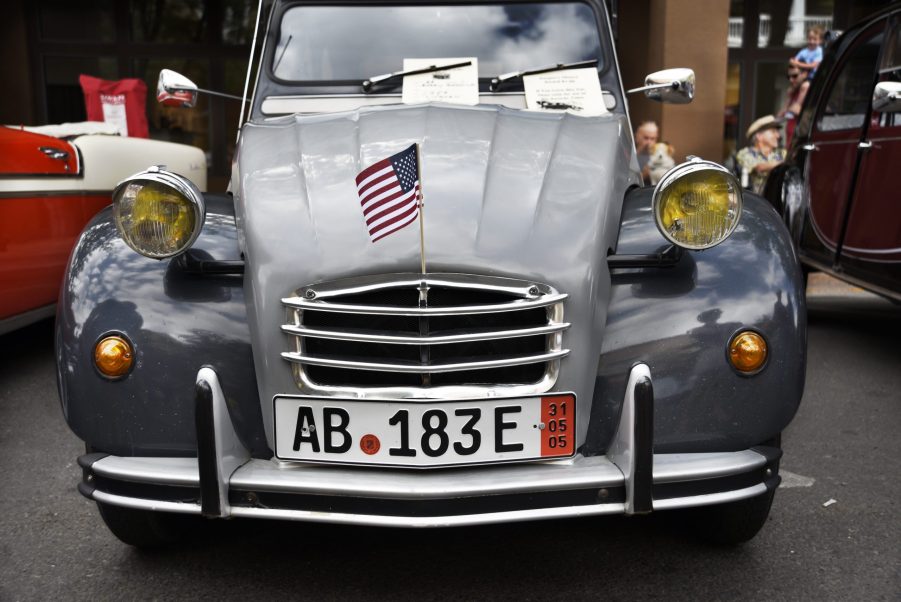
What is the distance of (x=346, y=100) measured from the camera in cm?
353

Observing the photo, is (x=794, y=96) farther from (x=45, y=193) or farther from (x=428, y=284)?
(x=428, y=284)

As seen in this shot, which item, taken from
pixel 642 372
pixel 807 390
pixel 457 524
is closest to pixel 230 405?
pixel 457 524

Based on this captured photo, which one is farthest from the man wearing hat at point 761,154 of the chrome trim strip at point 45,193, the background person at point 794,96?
the chrome trim strip at point 45,193

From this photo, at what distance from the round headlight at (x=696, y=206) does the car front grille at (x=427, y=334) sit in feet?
1.37

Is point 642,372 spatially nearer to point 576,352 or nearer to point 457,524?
point 576,352

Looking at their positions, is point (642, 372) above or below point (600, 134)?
below

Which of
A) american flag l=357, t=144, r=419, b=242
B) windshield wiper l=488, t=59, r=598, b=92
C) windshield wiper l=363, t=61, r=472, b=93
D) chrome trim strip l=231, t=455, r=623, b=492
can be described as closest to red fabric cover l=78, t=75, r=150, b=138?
windshield wiper l=363, t=61, r=472, b=93

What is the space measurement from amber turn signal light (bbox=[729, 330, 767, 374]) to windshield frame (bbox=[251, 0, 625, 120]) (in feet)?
5.34

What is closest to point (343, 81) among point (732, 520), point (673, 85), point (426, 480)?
point (673, 85)

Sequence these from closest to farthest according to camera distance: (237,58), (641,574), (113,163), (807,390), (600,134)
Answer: (641,574)
(600,134)
(807,390)
(113,163)
(237,58)

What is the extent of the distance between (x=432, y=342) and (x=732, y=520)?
113cm

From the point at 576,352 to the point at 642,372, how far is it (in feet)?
0.56

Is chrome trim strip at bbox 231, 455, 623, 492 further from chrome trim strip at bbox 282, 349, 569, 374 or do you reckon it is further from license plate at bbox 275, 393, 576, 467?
chrome trim strip at bbox 282, 349, 569, 374

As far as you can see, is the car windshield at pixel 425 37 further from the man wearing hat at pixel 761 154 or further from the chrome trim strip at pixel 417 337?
the man wearing hat at pixel 761 154
